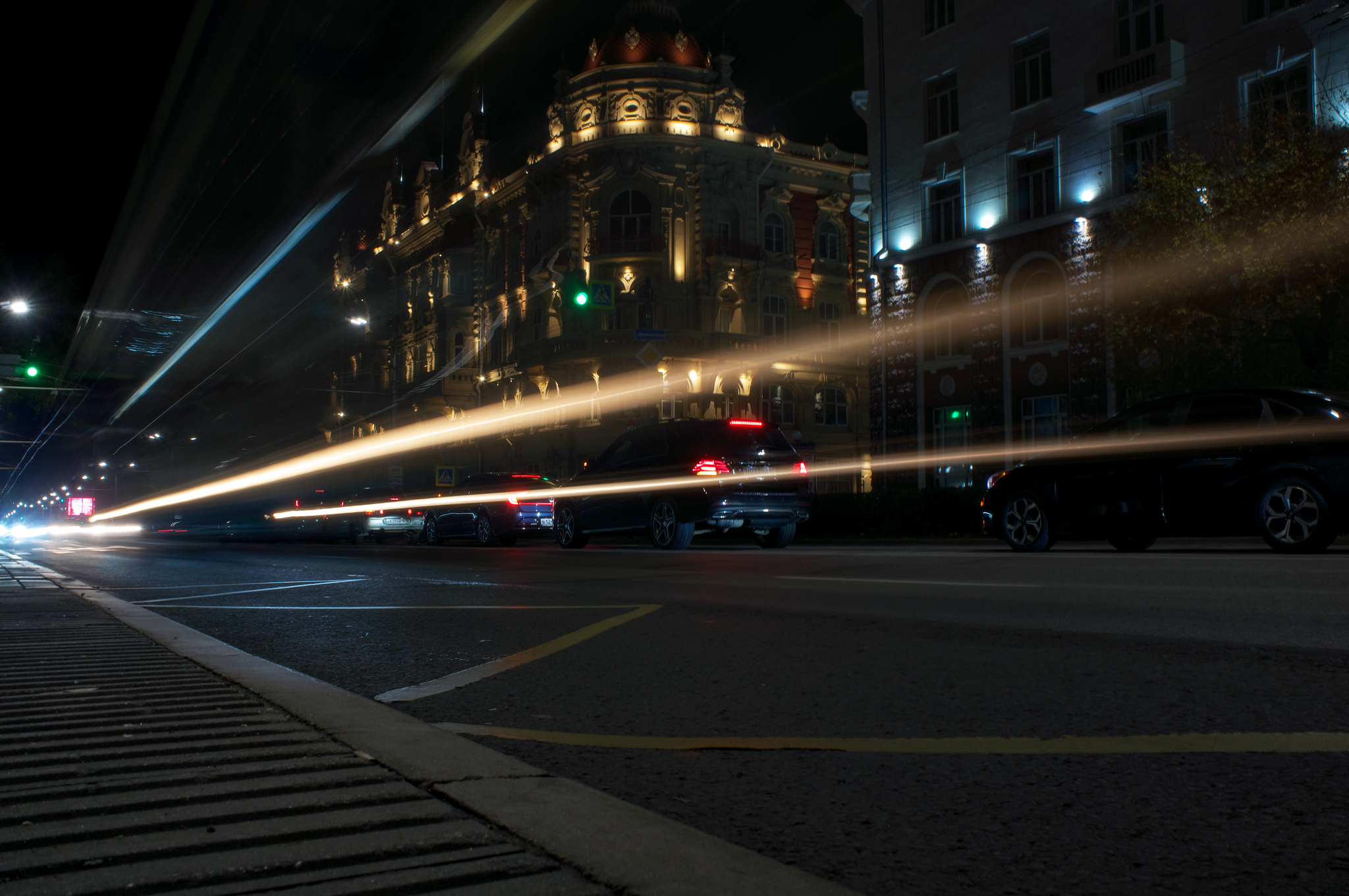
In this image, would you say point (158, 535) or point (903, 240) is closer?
point (903, 240)

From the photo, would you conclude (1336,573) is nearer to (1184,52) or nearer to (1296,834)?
(1296,834)

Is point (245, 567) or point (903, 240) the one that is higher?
point (903, 240)

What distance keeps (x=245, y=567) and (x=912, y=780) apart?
13402 mm

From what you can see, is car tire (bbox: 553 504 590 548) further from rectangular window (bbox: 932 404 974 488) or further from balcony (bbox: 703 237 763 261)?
balcony (bbox: 703 237 763 261)

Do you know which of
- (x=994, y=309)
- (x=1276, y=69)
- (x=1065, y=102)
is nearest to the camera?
(x=1276, y=69)

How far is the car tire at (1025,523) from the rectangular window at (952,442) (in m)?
18.5

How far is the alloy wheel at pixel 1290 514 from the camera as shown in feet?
33.2

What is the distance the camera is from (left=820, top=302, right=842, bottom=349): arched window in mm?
48000

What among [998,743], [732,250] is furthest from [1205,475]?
[732,250]

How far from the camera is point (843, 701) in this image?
411 cm

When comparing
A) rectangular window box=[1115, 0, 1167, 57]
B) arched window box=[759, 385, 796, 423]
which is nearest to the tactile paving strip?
rectangular window box=[1115, 0, 1167, 57]

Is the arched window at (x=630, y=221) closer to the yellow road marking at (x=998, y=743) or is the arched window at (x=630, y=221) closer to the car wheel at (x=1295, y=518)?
the car wheel at (x=1295, y=518)

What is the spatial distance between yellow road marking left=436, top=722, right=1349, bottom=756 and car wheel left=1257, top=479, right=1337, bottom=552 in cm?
783

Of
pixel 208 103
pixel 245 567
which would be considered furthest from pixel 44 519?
pixel 245 567
